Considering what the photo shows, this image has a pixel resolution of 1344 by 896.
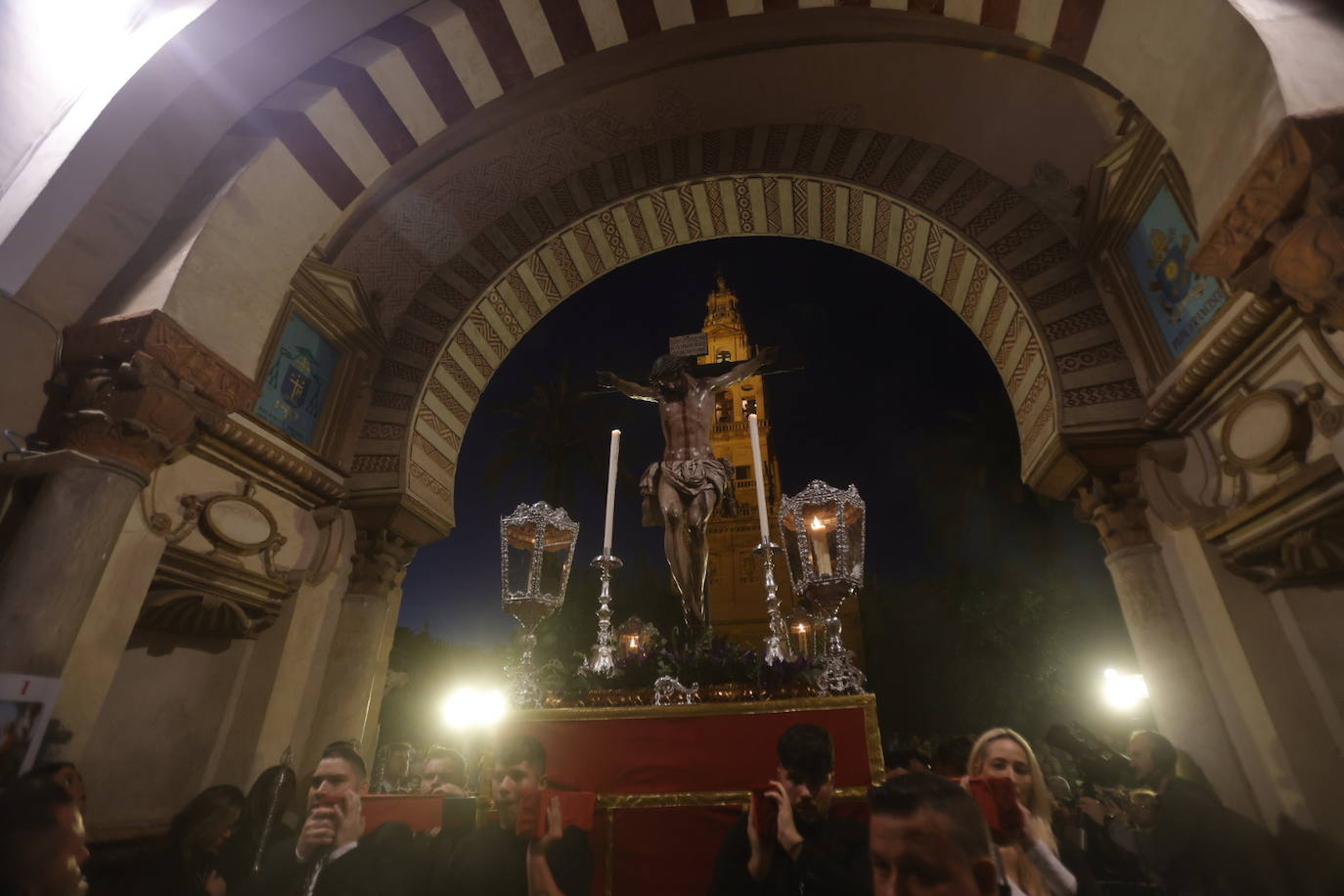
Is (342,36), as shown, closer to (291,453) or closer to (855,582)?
(291,453)

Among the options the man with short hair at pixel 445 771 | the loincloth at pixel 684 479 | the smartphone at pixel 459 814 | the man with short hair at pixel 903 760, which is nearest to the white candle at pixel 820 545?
the loincloth at pixel 684 479

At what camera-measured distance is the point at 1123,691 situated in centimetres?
835

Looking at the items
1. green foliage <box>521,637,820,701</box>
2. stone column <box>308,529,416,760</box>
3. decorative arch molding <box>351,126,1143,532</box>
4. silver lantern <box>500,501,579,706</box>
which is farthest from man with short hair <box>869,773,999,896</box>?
stone column <box>308,529,416,760</box>

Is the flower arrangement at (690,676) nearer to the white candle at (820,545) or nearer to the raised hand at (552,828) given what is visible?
the white candle at (820,545)

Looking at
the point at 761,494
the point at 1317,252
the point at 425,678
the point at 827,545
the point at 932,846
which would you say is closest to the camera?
the point at 932,846

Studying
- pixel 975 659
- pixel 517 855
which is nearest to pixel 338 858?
pixel 517 855

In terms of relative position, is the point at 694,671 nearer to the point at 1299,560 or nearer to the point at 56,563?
the point at 56,563

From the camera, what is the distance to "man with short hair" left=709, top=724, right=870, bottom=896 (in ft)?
6.01

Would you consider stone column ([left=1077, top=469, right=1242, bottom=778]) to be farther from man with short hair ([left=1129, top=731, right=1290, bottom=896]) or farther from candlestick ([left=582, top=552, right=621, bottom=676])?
candlestick ([left=582, top=552, right=621, bottom=676])

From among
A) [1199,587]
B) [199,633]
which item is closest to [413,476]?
[199,633]

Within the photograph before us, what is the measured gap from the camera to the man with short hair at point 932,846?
4.12 ft

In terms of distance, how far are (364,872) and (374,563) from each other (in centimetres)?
459

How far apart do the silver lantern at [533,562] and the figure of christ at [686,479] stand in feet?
2.33

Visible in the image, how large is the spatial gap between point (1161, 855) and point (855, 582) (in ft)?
6.92
